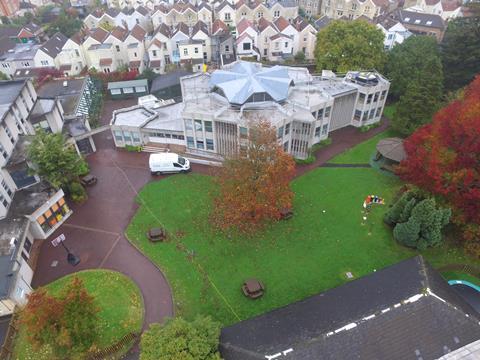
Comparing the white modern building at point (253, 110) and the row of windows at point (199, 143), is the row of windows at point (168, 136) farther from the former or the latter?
the row of windows at point (199, 143)

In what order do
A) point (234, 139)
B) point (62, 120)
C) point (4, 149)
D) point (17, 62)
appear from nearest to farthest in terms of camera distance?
1. point (4, 149)
2. point (234, 139)
3. point (62, 120)
4. point (17, 62)

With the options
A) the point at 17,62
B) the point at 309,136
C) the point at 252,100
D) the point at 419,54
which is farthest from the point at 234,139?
the point at 17,62

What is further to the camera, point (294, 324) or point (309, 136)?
point (309, 136)

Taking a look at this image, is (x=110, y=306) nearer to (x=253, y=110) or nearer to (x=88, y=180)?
(x=88, y=180)

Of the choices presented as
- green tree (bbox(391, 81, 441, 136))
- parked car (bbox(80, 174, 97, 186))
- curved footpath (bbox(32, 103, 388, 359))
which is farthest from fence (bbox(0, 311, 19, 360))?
green tree (bbox(391, 81, 441, 136))

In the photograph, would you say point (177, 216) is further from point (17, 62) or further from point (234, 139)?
point (17, 62)

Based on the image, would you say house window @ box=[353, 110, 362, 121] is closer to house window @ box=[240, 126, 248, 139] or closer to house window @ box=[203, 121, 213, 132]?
house window @ box=[240, 126, 248, 139]
